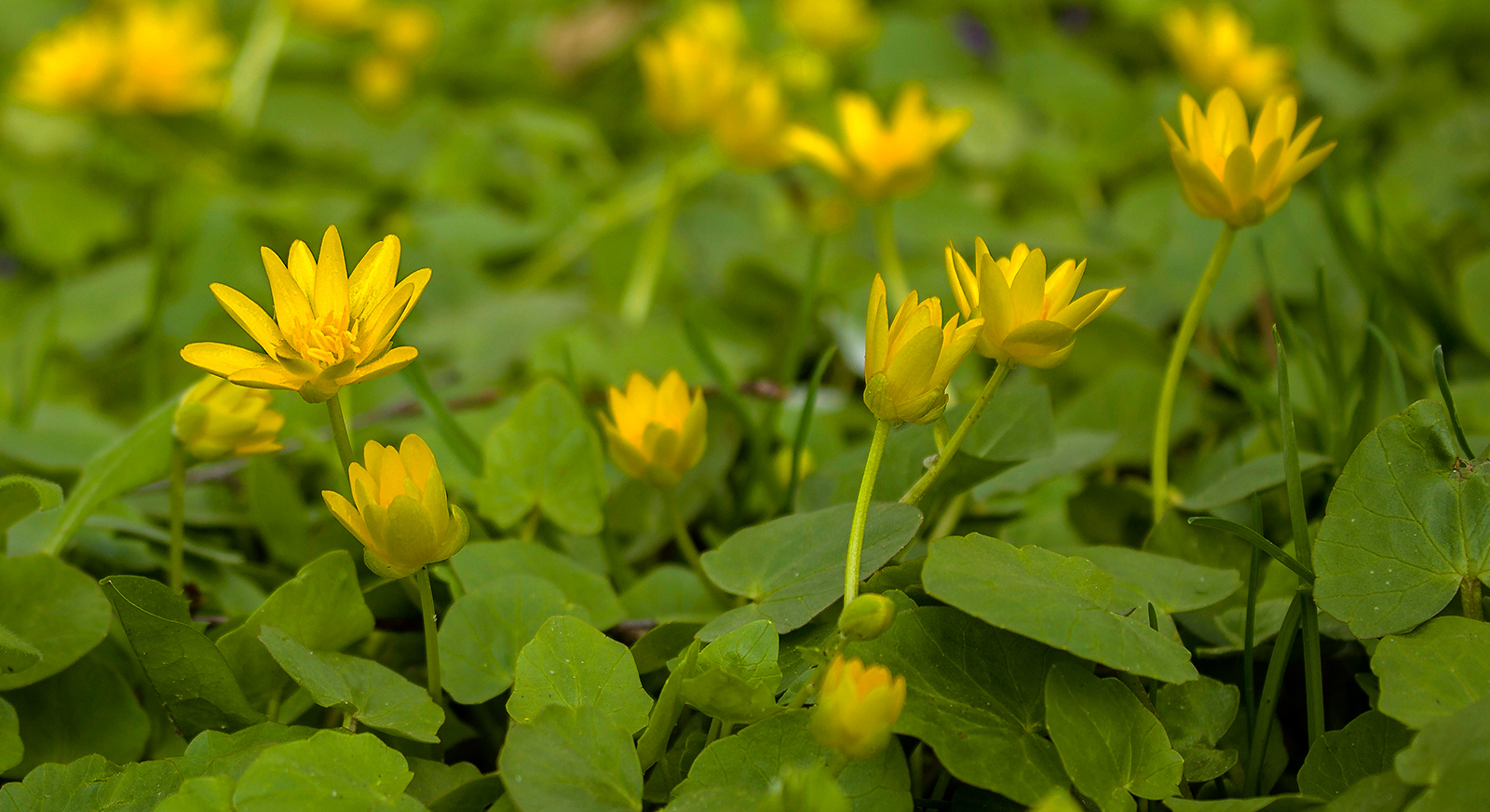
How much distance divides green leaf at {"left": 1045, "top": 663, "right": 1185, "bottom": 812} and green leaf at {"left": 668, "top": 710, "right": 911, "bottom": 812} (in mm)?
77

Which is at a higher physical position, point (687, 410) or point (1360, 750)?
point (687, 410)

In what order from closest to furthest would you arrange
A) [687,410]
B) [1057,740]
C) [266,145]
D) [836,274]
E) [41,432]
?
[1057,740], [687,410], [41,432], [836,274], [266,145]

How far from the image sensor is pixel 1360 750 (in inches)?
19.6

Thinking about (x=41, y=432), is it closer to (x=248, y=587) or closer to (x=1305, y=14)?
(x=248, y=587)

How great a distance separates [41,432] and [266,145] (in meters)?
1.04

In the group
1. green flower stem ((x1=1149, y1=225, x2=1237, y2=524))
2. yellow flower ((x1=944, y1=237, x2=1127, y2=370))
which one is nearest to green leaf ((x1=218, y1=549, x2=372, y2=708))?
yellow flower ((x1=944, y1=237, x2=1127, y2=370))

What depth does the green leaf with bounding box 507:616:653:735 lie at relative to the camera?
0.51 m

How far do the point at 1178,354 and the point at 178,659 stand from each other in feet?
1.98

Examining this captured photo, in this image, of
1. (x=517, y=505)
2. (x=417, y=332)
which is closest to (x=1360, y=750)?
(x=517, y=505)

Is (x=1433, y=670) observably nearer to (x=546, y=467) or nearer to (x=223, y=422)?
(x=546, y=467)

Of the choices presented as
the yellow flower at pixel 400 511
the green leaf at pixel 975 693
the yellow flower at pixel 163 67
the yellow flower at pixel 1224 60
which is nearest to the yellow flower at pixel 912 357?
the green leaf at pixel 975 693

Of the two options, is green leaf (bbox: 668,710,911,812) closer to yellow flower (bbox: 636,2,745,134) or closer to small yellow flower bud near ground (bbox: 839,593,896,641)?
small yellow flower bud near ground (bbox: 839,593,896,641)

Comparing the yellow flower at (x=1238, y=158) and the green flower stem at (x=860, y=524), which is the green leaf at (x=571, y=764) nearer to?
the green flower stem at (x=860, y=524)

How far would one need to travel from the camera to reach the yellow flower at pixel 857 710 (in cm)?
41
